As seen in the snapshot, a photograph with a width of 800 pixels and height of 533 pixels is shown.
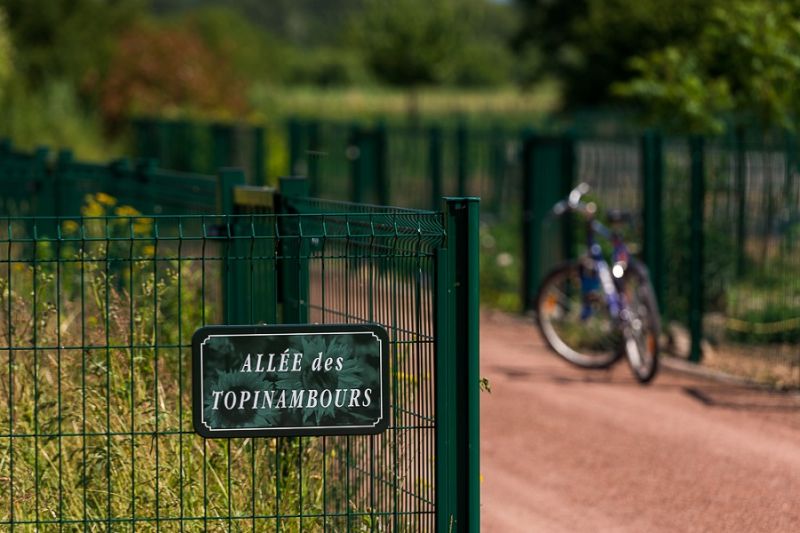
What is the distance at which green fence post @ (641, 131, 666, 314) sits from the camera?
11617 mm

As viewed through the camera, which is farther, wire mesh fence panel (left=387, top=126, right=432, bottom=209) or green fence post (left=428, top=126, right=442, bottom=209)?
wire mesh fence panel (left=387, top=126, right=432, bottom=209)

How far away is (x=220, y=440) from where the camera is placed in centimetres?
594

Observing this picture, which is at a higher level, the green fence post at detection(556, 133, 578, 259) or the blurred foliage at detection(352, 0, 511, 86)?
the blurred foliage at detection(352, 0, 511, 86)

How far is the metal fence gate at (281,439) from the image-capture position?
503 cm

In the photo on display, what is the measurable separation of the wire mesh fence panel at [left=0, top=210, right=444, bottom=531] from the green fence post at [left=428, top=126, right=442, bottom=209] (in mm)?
8837

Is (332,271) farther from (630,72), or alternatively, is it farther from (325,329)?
(630,72)

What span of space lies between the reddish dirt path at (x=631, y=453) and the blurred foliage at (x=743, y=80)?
8.86ft

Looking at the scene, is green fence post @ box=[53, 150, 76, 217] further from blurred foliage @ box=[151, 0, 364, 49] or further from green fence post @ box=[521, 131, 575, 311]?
blurred foliage @ box=[151, 0, 364, 49]

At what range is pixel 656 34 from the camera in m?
34.4

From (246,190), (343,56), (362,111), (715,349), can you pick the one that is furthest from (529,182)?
(343,56)

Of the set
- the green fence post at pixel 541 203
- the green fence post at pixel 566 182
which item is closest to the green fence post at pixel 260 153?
the green fence post at pixel 541 203

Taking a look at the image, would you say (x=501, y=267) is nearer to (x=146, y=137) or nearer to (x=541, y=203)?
(x=541, y=203)

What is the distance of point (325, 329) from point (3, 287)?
4.45 feet


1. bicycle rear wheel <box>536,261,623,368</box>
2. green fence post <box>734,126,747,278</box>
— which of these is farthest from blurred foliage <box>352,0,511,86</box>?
green fence post <box>734,126,747,278</box>
